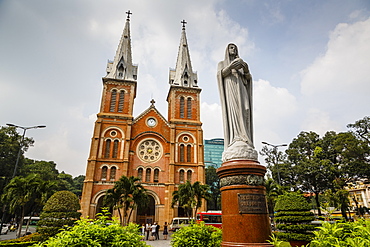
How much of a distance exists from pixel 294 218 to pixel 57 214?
931 cm

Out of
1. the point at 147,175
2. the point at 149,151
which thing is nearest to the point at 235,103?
the point at 147,175

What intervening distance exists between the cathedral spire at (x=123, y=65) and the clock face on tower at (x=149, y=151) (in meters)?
9.30

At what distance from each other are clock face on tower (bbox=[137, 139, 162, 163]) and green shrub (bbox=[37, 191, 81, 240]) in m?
16.9

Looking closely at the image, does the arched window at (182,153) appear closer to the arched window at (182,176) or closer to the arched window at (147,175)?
the arched window at (182,176)

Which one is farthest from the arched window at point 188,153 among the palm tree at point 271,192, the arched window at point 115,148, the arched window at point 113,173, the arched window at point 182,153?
the palm tree at point 271,192

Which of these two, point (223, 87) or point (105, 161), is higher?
point (105, 161)

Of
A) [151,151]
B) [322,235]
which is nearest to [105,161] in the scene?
[151,151]

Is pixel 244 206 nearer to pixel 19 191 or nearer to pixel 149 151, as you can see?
pixel 19 191

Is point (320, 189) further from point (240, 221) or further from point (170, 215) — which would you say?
point (240, 221)

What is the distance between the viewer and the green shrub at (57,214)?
9.59m

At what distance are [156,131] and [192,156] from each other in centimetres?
542

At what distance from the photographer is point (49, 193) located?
54.2 feet

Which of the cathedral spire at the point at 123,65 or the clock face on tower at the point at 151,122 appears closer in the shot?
the clock face on tower at the point at 151,122

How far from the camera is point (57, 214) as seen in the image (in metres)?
10.0
